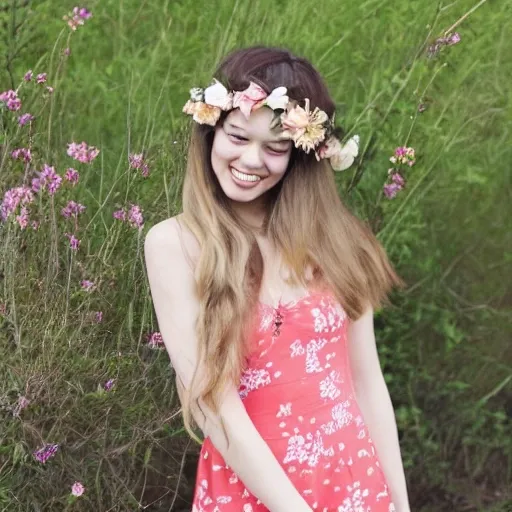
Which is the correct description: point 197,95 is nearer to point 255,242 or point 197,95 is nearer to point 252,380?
point 255,242

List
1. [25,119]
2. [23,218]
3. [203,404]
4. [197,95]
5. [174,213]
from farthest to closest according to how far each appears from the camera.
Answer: [174,213], [25,119], [23,218], [197,95], [203,404]

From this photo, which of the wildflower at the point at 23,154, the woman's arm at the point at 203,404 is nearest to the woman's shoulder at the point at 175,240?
the woman's arm at the point at 203,404

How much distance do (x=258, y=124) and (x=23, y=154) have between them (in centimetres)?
72

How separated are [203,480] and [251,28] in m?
1.24

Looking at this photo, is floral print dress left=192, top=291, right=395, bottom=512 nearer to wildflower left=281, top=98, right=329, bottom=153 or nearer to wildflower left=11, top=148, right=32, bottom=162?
wildflower left=281, top=98, right=329, bottom=153

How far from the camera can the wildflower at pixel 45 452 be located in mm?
2117

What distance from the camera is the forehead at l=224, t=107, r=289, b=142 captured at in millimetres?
1618

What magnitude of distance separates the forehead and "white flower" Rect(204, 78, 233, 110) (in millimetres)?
17

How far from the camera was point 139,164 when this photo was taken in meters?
2.17

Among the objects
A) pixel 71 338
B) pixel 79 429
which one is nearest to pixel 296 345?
pixel 71 338

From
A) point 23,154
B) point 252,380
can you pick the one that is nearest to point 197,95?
point 252,380

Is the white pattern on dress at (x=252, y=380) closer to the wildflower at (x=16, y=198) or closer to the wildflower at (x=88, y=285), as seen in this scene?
the wildflower at (x=88, y=285)

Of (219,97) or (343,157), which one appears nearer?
(219,97)

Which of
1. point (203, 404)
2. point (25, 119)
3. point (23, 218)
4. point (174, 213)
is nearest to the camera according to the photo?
point (203, 404)
